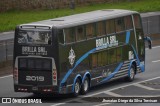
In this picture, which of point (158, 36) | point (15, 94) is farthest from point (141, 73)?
point (158, 36)

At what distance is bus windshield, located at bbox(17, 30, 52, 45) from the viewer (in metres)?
28.4

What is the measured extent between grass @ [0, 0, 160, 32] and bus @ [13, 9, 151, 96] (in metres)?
28.6

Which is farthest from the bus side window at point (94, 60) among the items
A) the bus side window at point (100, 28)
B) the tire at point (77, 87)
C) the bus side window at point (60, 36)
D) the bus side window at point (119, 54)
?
the bus side window at point (60, 36)

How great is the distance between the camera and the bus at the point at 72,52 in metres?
28.4

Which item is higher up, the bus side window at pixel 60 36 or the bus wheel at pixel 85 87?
the bus side window at pixel 60 36

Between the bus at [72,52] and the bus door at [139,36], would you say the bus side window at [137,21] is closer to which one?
the bus door at [139,36]

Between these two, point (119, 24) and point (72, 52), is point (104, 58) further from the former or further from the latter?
point (72, 52)

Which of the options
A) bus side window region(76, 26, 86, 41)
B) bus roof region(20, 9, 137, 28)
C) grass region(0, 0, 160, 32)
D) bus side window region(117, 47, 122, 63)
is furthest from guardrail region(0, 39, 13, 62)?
grass region(0, 0, 160, 32)

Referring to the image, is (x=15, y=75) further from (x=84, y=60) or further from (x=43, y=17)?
(x=43, y=17)

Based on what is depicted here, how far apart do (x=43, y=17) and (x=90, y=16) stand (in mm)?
33274

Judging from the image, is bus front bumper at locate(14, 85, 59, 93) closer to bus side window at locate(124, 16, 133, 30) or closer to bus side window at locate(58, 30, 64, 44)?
bus side window at locate(58, 30, 64, 44)

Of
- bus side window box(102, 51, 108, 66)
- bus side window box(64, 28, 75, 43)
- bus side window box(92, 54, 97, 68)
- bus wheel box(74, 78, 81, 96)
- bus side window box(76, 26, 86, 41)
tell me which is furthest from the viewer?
bus side window box(102, 51, 108, 66)

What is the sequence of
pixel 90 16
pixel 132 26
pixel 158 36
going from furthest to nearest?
1. pixel 158 36
2. pixel 132 26
3. pixel 90 16

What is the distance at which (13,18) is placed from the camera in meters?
65.9
